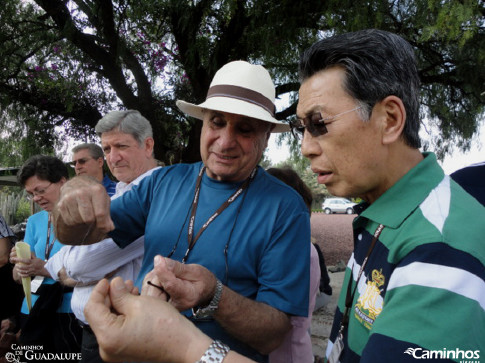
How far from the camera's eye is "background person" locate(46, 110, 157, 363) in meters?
2.16

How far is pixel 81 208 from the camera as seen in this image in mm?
1542

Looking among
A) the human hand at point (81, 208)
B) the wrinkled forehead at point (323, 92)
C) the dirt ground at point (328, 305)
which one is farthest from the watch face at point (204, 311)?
the dirt ground at point (328, 305)

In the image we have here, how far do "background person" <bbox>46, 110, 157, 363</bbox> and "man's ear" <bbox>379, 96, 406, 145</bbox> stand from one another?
1.58 metres

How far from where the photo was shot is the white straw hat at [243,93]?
183cm

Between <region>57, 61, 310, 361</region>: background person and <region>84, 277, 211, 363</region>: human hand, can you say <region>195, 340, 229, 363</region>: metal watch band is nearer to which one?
<region>84, 277, 211, 363</region>: human hand

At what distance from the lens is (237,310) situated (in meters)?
1.49

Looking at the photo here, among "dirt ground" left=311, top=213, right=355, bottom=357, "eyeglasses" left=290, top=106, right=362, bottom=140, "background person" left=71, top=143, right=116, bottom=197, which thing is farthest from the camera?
"dirt ground" left=311, top=213, right=355, bottom=357

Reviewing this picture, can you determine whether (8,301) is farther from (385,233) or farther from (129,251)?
(385,233)

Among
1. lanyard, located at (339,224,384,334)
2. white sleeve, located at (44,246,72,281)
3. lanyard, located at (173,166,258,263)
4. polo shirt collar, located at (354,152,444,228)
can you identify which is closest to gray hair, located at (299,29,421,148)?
polo shirt collar, located at (354,152,444,228)

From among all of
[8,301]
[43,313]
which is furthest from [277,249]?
[8,301]

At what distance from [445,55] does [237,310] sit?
806 centimetres

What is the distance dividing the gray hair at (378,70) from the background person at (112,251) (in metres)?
1.53

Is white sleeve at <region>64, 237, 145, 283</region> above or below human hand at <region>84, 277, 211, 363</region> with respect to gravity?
below

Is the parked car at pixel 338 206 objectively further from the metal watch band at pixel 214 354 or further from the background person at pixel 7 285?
the metal watch band at pixel 214 354
